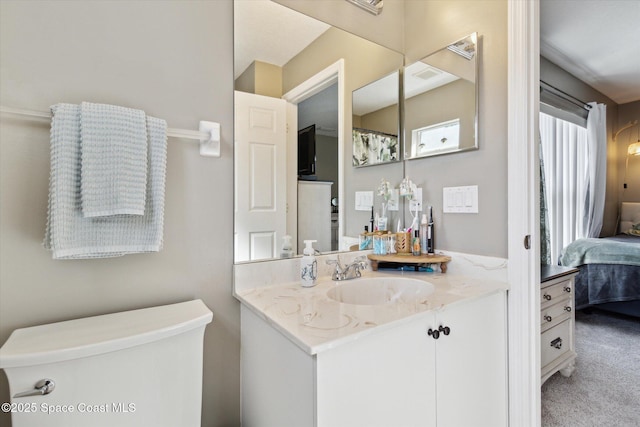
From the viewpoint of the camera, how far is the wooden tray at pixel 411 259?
Answer: 140 cm

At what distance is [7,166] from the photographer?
2.69 ft

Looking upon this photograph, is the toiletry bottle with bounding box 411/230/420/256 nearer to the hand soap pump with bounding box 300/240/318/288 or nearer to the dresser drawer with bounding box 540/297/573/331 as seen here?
the hand soap pump with bounding box 300/240/318/288

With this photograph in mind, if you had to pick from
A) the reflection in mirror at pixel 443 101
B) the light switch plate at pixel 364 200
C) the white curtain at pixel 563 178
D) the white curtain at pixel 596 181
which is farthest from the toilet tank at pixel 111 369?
the white curtain at pixel 596 181

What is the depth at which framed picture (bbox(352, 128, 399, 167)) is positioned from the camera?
5.39 ft

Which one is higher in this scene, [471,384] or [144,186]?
[144,186]

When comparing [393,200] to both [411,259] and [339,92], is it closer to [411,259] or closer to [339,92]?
[411,259]

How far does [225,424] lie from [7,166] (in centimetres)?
104

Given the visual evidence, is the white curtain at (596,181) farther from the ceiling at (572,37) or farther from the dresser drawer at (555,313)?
the dresser drawer at (555,313)

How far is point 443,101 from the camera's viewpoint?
1.50 metres

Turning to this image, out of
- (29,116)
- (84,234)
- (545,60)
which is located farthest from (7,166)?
(545,60)

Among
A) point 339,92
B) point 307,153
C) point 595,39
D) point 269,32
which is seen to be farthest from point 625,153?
point 269,32

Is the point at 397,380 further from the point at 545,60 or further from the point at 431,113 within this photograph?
the point at 545,60

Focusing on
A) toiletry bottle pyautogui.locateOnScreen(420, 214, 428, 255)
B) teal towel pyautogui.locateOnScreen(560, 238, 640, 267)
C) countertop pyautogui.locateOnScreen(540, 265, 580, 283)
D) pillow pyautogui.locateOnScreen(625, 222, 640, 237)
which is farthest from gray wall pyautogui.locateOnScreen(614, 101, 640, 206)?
toiletry bottle pyautogui.locateOnScreen(420, 214, 428, 255)

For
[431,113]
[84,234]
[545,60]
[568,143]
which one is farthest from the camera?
[568,143]
